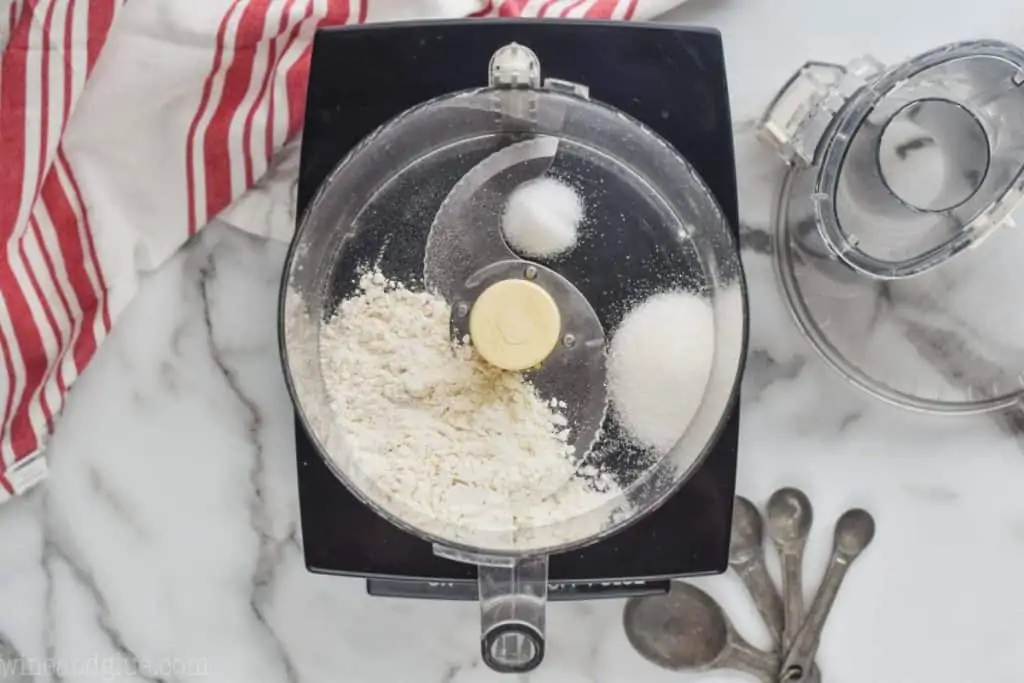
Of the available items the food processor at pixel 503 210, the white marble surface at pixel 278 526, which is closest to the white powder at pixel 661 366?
the food processor at pixel 503 210

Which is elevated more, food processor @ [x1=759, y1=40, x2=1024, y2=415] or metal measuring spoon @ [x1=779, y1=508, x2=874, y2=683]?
food processor @ [x1=759, y1=40, x2=1024, y2=415]

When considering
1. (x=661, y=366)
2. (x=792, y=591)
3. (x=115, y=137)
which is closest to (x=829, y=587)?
(x=792, y=591)

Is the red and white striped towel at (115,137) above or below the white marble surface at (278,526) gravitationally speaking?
above

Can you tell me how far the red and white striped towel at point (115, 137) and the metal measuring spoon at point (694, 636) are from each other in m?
0.33

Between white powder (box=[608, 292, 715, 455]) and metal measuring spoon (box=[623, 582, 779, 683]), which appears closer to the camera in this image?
white powder (box=[608, 292, 715, 455])

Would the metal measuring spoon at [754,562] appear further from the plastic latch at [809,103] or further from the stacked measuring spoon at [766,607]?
the plastic latch at [809,103]

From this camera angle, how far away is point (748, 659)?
691mm

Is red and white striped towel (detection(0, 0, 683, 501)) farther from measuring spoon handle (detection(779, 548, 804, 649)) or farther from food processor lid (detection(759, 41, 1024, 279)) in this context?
measuring spoon handle (detection(779, 548, 804, 649))

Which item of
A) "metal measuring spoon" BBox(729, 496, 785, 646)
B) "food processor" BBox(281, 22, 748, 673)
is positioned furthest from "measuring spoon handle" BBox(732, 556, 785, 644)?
"food processor" BBox(281, 22, 748, 673)

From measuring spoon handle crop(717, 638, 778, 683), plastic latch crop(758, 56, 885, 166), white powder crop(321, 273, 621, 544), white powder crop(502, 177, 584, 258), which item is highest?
plastic latch crop(758, 56, 885, 166)

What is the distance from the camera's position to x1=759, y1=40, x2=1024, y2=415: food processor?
2.01ft

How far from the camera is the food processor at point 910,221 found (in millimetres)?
611

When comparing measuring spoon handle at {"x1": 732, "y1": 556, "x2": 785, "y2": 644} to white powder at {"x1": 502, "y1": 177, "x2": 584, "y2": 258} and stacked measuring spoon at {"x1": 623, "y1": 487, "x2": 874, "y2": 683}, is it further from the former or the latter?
white powder at {"x1": 502, "y1": 177, "x2": 584, "y2": 258}

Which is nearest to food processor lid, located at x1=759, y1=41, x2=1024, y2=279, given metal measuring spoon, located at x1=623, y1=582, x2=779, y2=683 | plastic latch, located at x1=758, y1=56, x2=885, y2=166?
plastic latch, located at x1=758, y1=56, x2=885, y2=166
